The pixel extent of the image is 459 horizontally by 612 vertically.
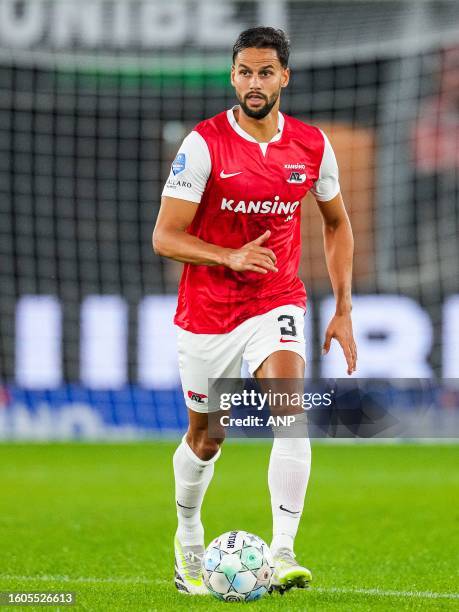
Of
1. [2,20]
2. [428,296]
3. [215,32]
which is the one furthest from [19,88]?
[428,296]

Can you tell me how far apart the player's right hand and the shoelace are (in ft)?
4.70

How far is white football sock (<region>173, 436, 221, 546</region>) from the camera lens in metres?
5.93

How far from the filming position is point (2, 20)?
1692cm

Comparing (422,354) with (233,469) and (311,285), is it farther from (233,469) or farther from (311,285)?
(233,469)

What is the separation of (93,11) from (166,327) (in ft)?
13.7

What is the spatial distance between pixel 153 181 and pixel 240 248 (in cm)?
1275

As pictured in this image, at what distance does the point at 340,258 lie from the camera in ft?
19.9

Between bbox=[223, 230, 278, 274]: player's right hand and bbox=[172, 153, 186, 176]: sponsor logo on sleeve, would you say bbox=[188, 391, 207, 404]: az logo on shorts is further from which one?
bbox=[172, 153, 186, 176]: sponsor logo on sleeve

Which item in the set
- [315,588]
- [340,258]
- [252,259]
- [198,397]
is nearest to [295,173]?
[340,258]

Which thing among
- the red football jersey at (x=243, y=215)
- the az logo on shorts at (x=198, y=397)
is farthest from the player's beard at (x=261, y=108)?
the az logo on shorts at (x=198, y=397)

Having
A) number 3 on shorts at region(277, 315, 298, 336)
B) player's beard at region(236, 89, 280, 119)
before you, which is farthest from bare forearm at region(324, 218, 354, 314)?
player's beard at region(236, 89, 280, 119)

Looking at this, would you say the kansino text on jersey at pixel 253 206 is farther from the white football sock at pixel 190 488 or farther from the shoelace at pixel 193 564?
the shoelace at pixel 193 564

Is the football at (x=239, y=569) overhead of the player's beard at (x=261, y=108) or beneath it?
beneath

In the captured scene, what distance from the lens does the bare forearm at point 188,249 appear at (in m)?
5.38
